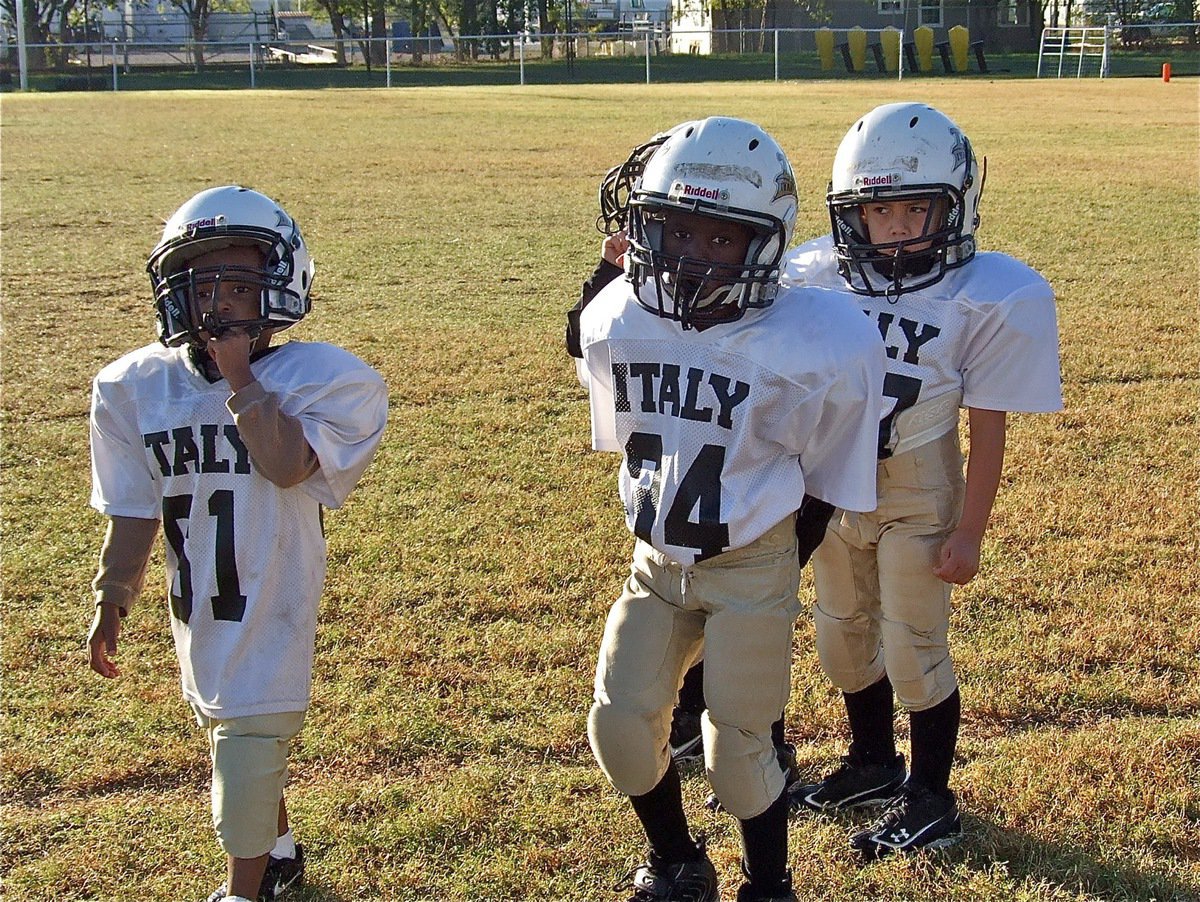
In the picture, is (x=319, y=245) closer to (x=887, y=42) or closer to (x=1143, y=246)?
(x=1143, y=246)

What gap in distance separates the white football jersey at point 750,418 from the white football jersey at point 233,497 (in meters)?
0.59

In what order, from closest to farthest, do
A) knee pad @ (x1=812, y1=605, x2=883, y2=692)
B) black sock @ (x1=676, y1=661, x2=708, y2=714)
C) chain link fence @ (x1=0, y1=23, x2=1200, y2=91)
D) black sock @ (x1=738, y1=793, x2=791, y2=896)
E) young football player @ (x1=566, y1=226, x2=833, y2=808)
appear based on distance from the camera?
black sock @ (x1=738, y1=793, x2=791, y2=896), young football player @ (x1=566, y1=226, x2=833, y2=808), knee pad @ (x1=812, y1=605, x2=883, y2=692), black sock @ (x1=676, y1=661, x2=708, y2=714), chain link fence @ (x1=0, y1=23, x2=1200, y2=91)

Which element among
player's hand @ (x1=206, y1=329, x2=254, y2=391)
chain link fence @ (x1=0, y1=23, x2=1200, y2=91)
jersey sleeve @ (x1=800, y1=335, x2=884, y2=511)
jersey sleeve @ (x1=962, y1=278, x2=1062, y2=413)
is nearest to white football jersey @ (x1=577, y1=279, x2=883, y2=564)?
jersey sleeve @ (x1=800, y1=335, x2=884, y2=511)

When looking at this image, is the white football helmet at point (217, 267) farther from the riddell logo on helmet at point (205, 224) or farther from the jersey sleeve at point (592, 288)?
the jersey sleeve at point (592, 288)

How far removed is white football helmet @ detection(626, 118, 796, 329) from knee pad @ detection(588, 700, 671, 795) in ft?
2.60

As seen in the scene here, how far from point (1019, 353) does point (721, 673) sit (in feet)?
3.18

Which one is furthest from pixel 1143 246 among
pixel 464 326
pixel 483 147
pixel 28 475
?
pixel 483 147

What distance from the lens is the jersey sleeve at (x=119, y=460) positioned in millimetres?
2533

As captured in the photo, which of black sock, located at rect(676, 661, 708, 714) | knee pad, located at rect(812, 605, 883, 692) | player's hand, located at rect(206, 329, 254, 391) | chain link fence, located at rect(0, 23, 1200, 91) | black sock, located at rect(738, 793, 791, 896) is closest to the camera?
player's hand, located at rect(206, 329, 254, 391)

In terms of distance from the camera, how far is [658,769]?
98.3 inches

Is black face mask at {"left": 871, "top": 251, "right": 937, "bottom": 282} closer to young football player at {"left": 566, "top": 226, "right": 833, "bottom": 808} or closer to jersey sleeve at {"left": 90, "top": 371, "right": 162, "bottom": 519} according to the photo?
young football player at {"left": 566, "top": 226, "right": 833, "bottom": 808}

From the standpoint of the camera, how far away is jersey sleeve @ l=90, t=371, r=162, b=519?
2533mm

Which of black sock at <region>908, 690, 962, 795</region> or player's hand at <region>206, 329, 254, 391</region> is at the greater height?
player's hand at <region>206, 329, 254, 391</region>

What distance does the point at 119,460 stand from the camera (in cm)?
256
